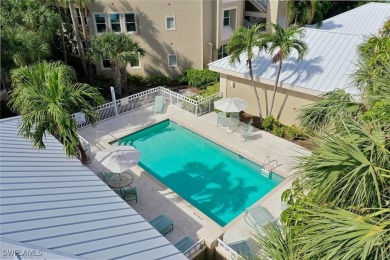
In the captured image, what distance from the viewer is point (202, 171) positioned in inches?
657

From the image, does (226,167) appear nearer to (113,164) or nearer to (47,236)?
(113,164)

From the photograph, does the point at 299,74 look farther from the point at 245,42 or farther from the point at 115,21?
the point at 115,21

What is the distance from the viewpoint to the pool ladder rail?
52.1 ft

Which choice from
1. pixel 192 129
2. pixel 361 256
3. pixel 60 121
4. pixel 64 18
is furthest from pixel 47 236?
pixel 64 18

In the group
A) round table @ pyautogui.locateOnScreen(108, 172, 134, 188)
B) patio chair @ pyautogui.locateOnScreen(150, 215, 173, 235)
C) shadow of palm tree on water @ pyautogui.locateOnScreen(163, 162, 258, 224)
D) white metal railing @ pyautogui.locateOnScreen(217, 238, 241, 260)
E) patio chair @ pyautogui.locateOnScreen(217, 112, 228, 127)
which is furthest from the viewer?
patio chair @ pyautogui.locateOnScreen(217, 112, 228, 127)

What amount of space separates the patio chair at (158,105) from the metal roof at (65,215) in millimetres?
10705

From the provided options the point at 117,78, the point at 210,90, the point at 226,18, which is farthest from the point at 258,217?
the point at 226,18

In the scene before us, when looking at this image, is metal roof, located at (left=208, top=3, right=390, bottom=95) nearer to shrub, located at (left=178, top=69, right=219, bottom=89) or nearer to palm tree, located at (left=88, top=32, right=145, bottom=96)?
shrub, located at (left=178, top=69, right=219, bottom=89)

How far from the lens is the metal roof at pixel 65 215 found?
6625 millimetres

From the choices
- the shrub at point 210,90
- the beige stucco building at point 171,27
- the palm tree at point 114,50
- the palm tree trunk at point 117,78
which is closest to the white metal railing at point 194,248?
the shrub at point 210,90

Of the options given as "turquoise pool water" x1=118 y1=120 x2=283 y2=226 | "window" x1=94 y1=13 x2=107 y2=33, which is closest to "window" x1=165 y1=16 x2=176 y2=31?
"window" x1=94 y1=13 x2=107 y2=33

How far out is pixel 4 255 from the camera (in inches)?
219

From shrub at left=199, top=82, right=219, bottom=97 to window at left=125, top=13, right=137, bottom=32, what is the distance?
7763mm

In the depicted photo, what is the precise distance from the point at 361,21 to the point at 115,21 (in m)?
23.4
